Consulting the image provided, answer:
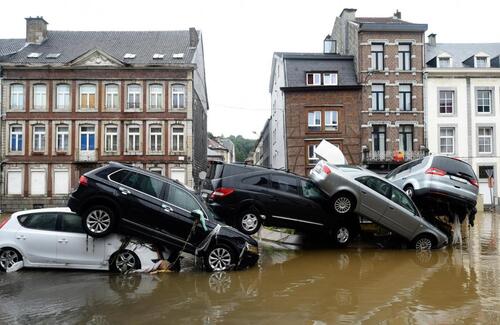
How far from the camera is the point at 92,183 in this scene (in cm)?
934

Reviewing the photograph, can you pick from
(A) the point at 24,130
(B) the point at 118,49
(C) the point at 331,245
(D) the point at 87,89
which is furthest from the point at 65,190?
(C) the point at 331,245

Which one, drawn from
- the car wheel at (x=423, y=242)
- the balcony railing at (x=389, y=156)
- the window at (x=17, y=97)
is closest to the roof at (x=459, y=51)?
the balcony railing at (x=389, y=156)

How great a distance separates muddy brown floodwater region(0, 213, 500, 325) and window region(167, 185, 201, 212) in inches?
49.5

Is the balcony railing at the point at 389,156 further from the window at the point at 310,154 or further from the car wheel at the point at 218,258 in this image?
the car wheel at the point at 218,258

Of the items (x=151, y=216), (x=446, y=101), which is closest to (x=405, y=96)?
(x=446, y=101)

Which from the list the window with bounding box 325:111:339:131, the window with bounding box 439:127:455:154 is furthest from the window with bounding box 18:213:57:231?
the window with bounding box 439:127:455:154

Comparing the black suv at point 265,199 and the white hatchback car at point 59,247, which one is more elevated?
the black suv at point 265,199

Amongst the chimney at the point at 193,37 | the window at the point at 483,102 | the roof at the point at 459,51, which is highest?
the chimney at the point at 193,37

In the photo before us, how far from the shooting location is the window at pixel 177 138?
35875 millimetres

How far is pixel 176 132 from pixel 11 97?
1213 centimetres

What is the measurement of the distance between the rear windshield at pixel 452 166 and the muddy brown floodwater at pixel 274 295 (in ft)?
7.93

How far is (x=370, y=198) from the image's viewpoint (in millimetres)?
12031

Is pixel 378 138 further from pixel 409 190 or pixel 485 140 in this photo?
pixel 409 190

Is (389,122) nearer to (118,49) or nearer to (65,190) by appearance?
(118,49)
